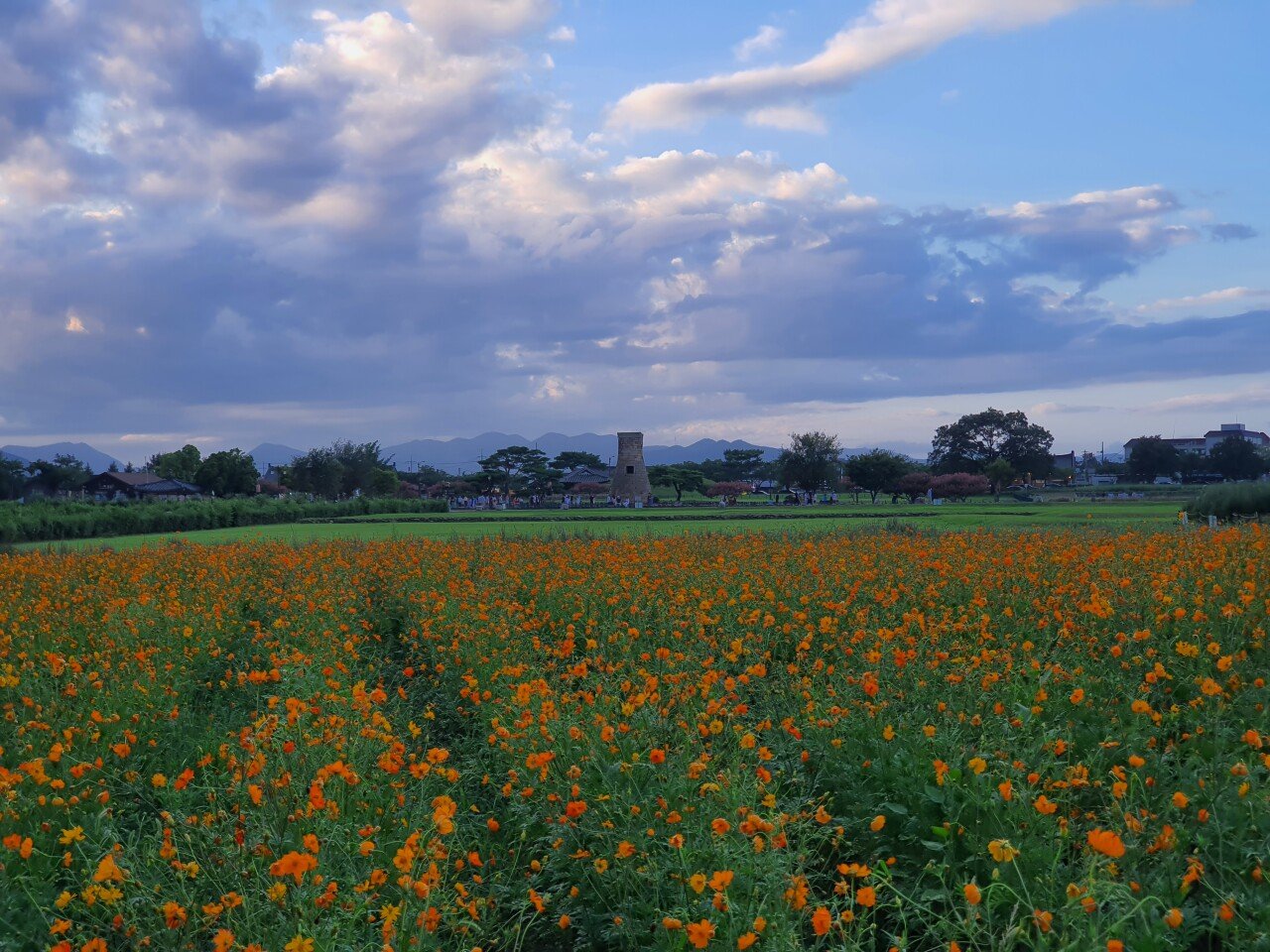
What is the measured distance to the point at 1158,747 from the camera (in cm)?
459

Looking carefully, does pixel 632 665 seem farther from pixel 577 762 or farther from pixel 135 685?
pixel 135 685

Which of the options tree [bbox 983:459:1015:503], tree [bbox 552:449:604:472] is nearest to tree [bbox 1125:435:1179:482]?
tree [bbox 983:459:1015:503]

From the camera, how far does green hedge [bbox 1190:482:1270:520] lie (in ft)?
77.0

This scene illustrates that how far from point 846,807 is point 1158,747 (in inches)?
64.6

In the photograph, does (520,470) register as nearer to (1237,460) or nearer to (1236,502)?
(1237,460)

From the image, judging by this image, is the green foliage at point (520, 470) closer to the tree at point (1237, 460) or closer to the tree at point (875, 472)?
the tree at point (875, 472)

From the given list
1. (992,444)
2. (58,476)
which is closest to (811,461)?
(992,444)

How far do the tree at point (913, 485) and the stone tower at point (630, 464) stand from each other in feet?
71.3

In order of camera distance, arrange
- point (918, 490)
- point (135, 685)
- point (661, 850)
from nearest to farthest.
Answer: point (661, 850) < point (135, 685) < point (918, 490)

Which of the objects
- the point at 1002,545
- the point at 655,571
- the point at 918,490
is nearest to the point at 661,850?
the point at 655,571

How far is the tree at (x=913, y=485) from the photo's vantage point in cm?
7869

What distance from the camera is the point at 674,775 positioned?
394 cm

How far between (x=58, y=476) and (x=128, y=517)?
195 ft

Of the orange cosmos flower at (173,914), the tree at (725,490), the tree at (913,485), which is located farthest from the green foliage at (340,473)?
the orange cosmos flower at (173,914)
